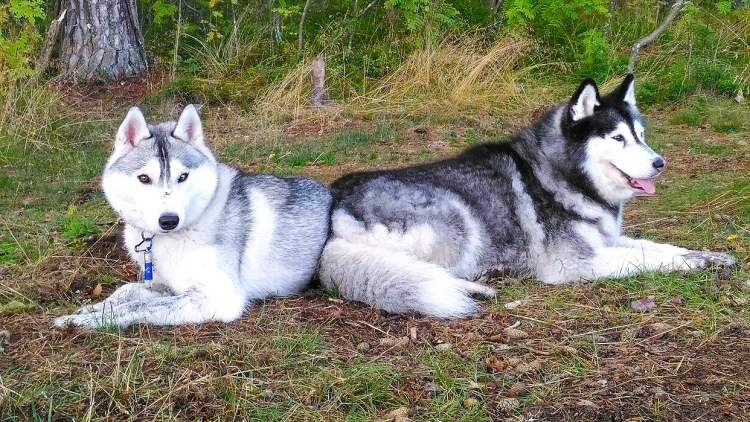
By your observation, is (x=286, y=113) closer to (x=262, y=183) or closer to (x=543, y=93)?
(x=543, y=93)

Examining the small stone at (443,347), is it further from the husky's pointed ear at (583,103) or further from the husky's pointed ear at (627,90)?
the husky's pointed ear at (627,90)

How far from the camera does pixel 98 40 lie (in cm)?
942

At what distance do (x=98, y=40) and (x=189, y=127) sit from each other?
612 cm

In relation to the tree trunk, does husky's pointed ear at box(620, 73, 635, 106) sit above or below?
above

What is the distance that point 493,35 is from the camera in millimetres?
10617

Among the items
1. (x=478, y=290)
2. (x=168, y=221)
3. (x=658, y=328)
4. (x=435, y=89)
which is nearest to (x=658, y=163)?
(x=658, y=328)

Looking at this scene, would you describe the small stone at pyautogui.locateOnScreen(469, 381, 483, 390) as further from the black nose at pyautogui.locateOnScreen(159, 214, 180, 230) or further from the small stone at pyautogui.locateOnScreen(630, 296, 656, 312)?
the black nose at pyautogui.locateOnScreen(159, 214, 180, 230)

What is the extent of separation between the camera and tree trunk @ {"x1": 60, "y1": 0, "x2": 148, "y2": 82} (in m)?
9.30

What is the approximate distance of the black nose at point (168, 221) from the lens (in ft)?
12.0

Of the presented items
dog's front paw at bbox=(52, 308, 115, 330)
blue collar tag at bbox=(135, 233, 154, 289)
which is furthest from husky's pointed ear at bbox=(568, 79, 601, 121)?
dog's front paw at bbox=(52, 308, 115, 330)

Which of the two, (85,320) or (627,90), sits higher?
(627,90)

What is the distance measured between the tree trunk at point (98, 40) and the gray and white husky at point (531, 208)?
19.4ft

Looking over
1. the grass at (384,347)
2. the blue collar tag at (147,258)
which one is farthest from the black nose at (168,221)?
the grass at (384,347)

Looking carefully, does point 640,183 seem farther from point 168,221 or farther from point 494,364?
point 168,221
